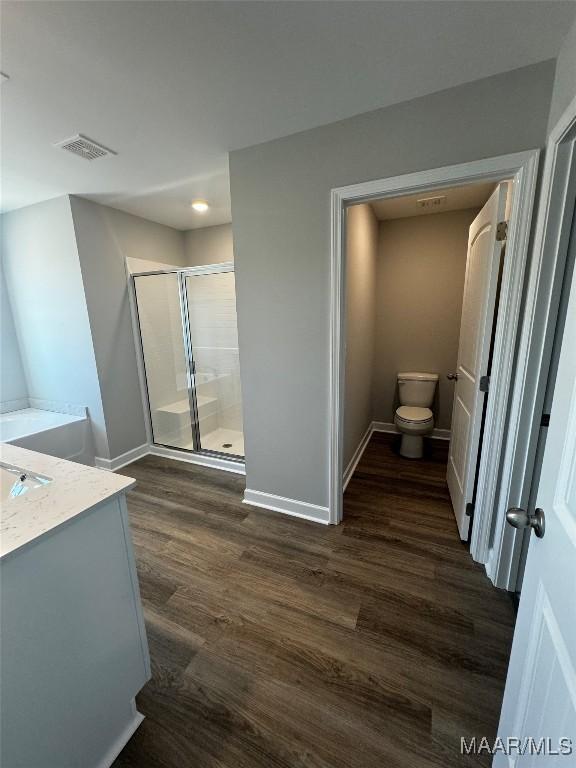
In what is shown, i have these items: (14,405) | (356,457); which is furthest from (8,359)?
(356,457)

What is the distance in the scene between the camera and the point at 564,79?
1165 mm

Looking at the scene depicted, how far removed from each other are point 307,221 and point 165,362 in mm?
2296

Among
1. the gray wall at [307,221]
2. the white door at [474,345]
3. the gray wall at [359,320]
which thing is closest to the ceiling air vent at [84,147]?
the gray wall at [307,221]

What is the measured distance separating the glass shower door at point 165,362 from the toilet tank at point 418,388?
91.9 inches

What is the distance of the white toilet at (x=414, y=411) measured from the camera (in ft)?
9.52

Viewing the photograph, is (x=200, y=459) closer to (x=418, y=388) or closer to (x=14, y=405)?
(x=14, y=405)

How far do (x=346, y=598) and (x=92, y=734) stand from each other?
1.10 meters

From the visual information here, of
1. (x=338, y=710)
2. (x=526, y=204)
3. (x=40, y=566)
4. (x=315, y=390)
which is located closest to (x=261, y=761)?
(x=338, y=710)

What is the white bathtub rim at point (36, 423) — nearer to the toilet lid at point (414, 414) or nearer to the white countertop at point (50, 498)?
the white countertop at point (50, 498)

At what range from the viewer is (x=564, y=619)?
59 cm

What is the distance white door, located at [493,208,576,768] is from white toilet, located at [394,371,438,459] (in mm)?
2176

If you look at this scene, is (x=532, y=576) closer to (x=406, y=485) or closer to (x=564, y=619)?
(x=564, y=619)

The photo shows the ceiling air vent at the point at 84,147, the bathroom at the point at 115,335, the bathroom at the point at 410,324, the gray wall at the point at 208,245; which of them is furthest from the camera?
the gray wall at the point at 208,245

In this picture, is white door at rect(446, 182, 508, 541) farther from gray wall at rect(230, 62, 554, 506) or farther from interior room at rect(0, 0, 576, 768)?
gray wall at rect(230, 62, 554, 506)
